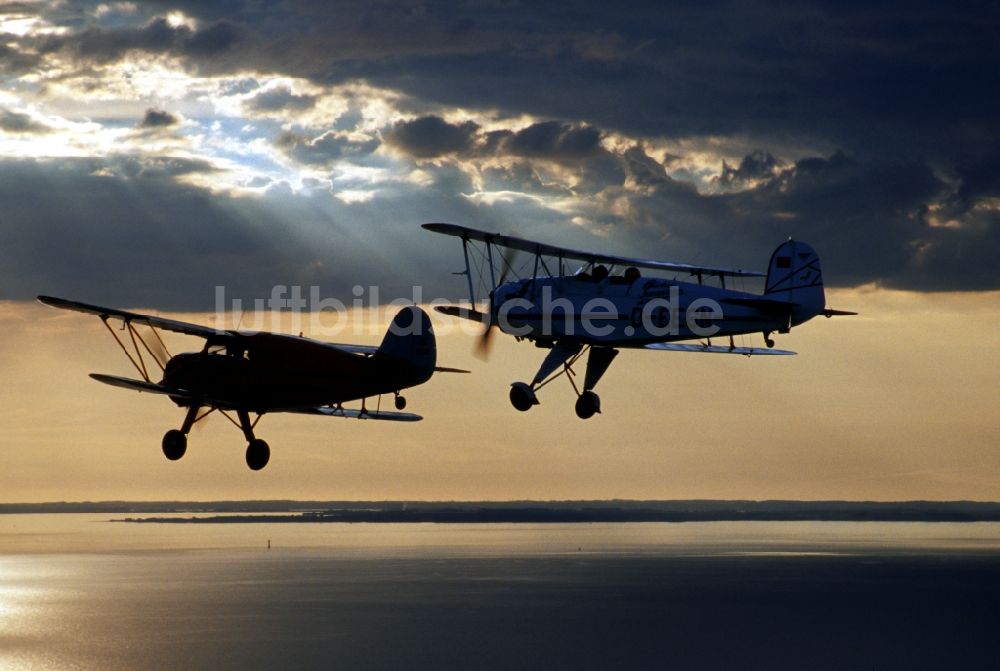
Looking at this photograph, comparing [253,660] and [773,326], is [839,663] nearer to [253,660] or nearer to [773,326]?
[253,660]

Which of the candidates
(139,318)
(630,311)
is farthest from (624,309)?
(139,318)

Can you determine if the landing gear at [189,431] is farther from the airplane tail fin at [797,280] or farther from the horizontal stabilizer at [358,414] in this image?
the airplane tail fin at [797,280]

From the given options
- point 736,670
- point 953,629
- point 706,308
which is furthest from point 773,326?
point 953,629

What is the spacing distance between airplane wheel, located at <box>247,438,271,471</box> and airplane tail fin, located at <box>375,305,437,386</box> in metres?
4.95

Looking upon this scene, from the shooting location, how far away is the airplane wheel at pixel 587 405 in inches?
1548

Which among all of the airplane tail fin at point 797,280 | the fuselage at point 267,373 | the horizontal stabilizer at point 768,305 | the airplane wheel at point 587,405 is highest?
the airplane tail fin at point 797,280

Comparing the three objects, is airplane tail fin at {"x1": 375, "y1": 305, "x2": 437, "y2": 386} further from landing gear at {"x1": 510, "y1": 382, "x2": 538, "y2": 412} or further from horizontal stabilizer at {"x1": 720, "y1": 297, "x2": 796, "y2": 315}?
horizontal stabilizer at {"x1": 720, "y1": 297, "x2": 796, "y2": 315}

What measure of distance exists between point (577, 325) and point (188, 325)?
13525 mm

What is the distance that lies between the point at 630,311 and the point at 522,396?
4.47m

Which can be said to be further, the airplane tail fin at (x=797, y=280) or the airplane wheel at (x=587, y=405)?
the airplane wheel at (x=587, y=405)

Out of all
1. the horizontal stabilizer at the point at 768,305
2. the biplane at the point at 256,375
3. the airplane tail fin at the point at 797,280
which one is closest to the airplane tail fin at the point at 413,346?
the biplane at the point at 256,375

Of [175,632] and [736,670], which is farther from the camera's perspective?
[175,632]

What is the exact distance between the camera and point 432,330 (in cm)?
4200

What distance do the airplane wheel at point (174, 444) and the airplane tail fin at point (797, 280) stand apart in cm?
1958
